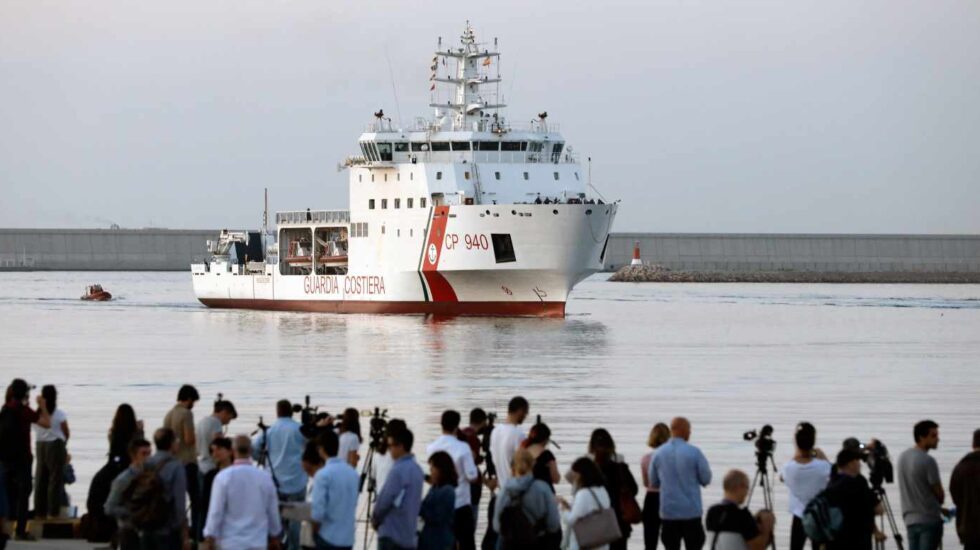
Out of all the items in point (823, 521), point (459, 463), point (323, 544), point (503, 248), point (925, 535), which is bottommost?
point (925, 535)

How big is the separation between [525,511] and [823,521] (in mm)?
1871

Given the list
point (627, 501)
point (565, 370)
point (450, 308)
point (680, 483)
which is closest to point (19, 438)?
point (627, 501)

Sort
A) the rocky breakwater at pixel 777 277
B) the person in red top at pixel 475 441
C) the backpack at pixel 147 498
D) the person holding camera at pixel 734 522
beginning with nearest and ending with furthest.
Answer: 1. the person holding camera at pixel 734 522
2. the backpack at pixel 147 498
3. the person in red top at pixel 475 441
4. the rocky breakwater at pixel 777 277

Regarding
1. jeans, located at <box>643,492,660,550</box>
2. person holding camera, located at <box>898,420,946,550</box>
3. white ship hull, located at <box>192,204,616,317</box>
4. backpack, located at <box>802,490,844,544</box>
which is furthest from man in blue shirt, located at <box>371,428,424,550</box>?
white ship hull, located at <box>192,204,616,317</box>

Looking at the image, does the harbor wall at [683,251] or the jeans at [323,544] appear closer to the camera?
the jeans at [323,544]

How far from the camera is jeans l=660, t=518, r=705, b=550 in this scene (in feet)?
37.8

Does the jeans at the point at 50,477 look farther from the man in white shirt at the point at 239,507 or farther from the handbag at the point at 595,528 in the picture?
the handbag at the point at 595,528

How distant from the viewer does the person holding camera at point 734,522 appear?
9508 mm

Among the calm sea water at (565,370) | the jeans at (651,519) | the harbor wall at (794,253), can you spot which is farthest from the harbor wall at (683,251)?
the jeans at (651,519)

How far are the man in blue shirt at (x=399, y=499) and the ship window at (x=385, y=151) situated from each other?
47034mm

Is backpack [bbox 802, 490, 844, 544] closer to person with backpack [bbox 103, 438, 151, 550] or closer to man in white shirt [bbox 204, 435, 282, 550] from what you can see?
man in white shirt [bbox 204, 435, 282, 550]

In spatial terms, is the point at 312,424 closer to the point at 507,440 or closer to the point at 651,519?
the point at 507,440

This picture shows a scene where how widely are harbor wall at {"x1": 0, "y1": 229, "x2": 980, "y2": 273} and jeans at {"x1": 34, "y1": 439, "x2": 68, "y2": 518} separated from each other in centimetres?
13795

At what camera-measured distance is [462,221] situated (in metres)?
53.0
